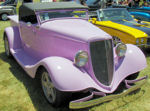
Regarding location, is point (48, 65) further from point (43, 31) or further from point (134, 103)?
point (134, 103)

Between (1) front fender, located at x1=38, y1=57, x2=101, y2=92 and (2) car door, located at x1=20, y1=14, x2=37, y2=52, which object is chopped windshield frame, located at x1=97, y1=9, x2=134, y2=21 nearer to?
(2) car door, located at x1=20, y1=14, x2=37, y2=52

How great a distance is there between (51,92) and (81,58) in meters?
0.77

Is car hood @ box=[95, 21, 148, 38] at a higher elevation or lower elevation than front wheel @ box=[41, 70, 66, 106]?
higher

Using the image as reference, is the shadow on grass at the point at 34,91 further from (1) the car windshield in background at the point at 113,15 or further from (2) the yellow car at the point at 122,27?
(1) the car windshield in background at the point at 113,15

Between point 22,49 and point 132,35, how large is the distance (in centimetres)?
312

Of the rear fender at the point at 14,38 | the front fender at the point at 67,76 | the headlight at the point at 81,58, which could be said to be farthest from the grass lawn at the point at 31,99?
the rear fender at the point at 14,38

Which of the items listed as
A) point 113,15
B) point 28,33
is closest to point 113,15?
point 113,15

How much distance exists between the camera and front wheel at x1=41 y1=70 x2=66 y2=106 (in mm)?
2562

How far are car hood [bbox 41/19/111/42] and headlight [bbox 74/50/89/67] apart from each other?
237 mm

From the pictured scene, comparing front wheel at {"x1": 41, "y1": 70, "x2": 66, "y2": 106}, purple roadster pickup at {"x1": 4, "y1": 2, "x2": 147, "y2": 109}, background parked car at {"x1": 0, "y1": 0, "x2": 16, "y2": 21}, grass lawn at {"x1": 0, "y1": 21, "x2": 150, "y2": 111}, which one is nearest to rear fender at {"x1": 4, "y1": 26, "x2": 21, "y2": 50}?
purple roadster pickup at {"x1": 4, "y1": 2, "x2": 147, "y2": 109}

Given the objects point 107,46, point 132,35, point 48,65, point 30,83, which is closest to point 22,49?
point 30,83

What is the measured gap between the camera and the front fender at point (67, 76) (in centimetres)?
237

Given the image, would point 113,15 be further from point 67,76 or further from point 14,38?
point 67,76

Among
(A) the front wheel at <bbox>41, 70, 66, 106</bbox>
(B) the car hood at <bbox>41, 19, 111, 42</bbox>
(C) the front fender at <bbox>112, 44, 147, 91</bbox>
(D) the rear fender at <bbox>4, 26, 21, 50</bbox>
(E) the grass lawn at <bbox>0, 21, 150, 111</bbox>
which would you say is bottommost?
(E) the grass lawn at <bbox>0, 21, 150, 111</bbox>
